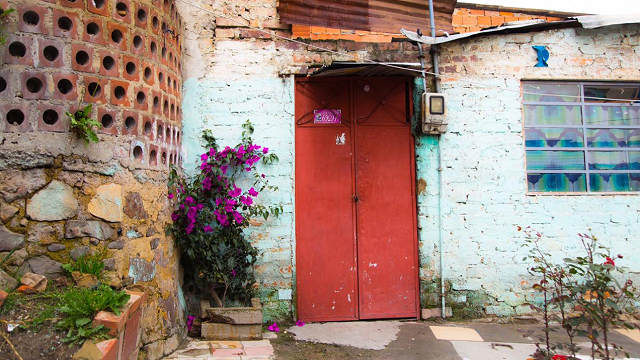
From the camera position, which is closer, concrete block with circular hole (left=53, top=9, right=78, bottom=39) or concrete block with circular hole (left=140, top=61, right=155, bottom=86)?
concrete block with circular hole (left=53, top=9, right=78, bottom=39)

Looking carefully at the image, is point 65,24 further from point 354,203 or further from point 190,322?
point 354,203

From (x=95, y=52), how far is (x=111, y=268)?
5.52ft

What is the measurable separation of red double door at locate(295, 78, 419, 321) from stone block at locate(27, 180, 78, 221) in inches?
89.3

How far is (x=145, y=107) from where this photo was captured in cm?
433

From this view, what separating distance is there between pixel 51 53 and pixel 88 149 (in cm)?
77

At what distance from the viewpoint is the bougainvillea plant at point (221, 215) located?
4.79 m

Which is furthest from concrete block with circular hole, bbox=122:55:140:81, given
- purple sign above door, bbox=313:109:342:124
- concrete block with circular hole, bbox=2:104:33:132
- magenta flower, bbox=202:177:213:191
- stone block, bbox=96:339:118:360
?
stone block, bbox=96:339:118:360

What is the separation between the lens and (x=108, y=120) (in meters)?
4.03

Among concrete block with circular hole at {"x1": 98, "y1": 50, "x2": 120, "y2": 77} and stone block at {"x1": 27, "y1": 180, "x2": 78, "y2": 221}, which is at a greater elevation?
concrete block with circular hole at {"x1": 98, "y1": 50, "x2": 120, "y2": 77}

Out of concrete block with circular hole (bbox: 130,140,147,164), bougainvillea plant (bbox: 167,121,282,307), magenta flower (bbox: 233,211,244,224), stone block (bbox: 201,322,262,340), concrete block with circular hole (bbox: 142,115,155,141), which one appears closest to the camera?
concrete block with circular hole (bbox: 130,140,147,164)

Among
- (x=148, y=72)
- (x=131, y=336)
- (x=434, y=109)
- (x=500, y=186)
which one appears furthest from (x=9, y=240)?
(x=500, y=186)

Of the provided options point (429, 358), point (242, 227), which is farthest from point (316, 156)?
point (429, 358)

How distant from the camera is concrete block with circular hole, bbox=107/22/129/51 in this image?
4062 millimetres

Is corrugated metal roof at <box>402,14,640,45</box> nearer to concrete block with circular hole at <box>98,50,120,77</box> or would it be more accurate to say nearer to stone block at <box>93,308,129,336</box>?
concrete block with circular hole at <box>98,50,120,77</box>
